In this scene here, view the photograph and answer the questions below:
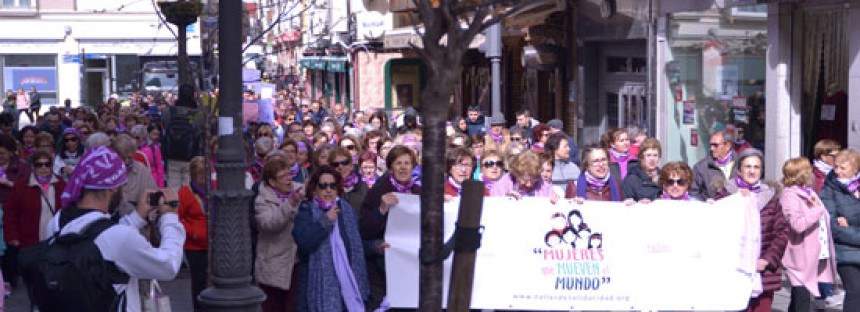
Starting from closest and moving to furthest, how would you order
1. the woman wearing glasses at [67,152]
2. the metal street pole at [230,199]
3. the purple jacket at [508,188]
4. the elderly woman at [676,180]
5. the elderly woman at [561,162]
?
the metal street pole at [230,199] < the elderly woman at [676,180] < the purple jacket at [508,188] < the elderly woman at [561,162] < the woman wearing glasses at [67,152]

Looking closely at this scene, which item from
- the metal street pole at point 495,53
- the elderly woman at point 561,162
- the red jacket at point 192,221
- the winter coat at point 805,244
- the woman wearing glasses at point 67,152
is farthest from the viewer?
the metal street pole at point 495,53

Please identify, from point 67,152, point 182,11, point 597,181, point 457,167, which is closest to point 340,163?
point 457,167

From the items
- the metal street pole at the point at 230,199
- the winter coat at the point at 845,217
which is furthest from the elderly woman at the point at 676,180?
the metal street pole at the point at 230,199

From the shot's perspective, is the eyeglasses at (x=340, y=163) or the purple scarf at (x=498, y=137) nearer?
the eyeglasses at (x=340, y=163)

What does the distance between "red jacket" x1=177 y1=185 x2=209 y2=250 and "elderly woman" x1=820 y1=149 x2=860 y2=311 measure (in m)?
4.64

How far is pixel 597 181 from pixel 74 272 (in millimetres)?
5311

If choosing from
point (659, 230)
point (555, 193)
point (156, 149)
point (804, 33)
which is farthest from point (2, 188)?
point (804, 33)

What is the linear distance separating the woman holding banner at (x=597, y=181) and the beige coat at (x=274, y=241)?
8.10 ft

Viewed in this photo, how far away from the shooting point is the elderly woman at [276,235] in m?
8.23

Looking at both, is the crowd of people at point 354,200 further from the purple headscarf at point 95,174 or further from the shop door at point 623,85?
the shop door at point 623,85

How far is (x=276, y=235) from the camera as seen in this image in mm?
8328

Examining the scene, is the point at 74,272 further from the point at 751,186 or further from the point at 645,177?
the point at 645,177

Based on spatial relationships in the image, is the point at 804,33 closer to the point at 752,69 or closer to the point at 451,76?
the point at 752,69

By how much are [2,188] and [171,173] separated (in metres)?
1.88
